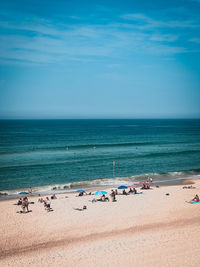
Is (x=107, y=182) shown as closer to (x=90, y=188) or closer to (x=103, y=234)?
(x=90, y=188)

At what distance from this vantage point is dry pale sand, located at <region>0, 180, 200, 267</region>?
43.5ft

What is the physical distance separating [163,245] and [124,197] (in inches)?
396

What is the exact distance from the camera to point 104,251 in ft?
45.8

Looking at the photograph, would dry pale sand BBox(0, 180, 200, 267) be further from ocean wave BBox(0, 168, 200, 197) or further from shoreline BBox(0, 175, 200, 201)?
ocean wave BBox(0, 168, 200, 197)

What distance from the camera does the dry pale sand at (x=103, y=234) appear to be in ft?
43.5

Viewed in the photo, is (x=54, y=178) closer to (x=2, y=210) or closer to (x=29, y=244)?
(x=2, y=210)

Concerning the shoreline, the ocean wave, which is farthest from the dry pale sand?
the ocean wave

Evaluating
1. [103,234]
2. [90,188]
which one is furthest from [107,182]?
[103,234]

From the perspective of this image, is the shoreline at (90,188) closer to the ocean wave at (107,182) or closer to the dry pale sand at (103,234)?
the ocean wave at (107,182)

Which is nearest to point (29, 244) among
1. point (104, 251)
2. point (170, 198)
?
point (104, 251)

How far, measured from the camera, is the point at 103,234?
16.1 meters

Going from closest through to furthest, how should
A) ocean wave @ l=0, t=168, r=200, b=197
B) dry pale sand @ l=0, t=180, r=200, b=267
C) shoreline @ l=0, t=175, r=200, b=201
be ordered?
dry pale sand @ l=0, t=180, r=200, b=267 → shoreline @ l=0, t=175, r=200, b=201 → ocean wave @ l=0, t=168, r=200, b=197

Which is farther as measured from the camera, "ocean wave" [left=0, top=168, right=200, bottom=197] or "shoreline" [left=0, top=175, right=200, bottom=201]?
"ocean wave" [left=0, top=168, right=200, bottom=197]

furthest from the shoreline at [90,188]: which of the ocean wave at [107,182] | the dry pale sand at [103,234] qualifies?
the dry pale sand at [103,234]
